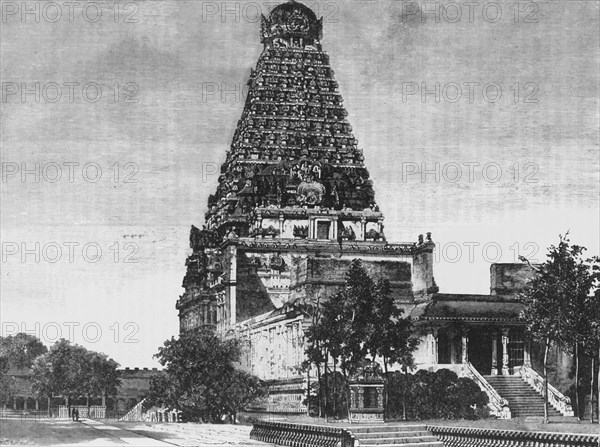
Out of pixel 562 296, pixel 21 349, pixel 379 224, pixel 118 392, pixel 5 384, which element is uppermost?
pixel 379 224

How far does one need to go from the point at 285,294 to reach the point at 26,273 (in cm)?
2136

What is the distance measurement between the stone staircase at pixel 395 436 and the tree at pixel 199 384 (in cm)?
1201

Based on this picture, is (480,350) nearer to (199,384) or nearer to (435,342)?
(435,342)

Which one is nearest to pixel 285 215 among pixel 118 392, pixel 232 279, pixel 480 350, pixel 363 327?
pixel 232 279

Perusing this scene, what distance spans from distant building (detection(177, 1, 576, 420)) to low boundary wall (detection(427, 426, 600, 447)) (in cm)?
1143

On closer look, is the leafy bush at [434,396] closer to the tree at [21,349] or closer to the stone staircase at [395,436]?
the stone staircase at [395,436]

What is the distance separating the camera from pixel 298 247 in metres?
54.1

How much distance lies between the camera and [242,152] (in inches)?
2586

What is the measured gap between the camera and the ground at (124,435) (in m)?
30.5

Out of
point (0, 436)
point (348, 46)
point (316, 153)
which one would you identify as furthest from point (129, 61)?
point (316, 153)

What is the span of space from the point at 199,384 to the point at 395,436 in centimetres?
1322

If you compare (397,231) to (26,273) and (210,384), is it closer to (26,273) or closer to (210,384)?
(210,384)

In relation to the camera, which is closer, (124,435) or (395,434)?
(395,434)

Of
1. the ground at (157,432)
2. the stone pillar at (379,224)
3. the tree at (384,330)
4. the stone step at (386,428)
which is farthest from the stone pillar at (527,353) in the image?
the stone pillar at (379,224)
